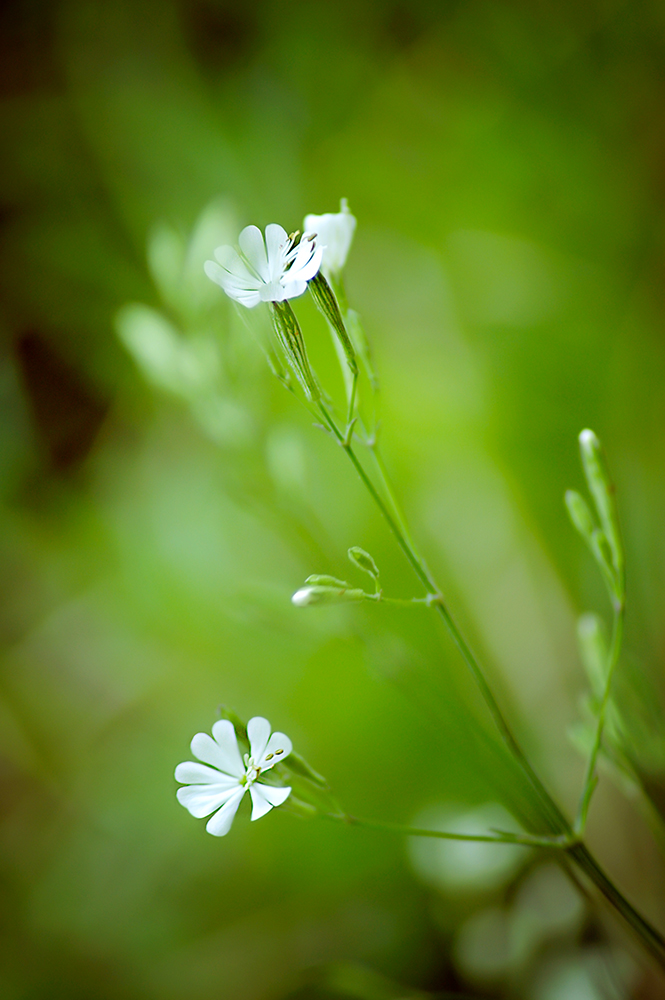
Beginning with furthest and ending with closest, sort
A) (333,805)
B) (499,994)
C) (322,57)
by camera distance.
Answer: (322,57) → (499,994) → (333,805)

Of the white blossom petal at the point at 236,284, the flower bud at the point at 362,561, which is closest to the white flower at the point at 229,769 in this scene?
the flower bud at the point at 362,561

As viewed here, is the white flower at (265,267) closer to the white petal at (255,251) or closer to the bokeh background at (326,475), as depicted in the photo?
the white petal at (255,251)

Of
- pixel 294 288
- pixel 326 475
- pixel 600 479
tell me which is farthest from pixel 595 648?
pixel 326 475

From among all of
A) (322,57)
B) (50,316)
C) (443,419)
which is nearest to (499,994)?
(443,419)

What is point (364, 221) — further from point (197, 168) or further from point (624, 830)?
point (624, 830)

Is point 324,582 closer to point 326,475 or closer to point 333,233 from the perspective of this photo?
point 333,233

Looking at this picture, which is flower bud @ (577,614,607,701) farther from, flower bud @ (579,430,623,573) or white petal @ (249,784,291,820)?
white petal @ (249,784,291,820)

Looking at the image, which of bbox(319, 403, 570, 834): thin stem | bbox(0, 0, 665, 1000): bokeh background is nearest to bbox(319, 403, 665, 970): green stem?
bbox(319, 403, 570, 834): thin stem
